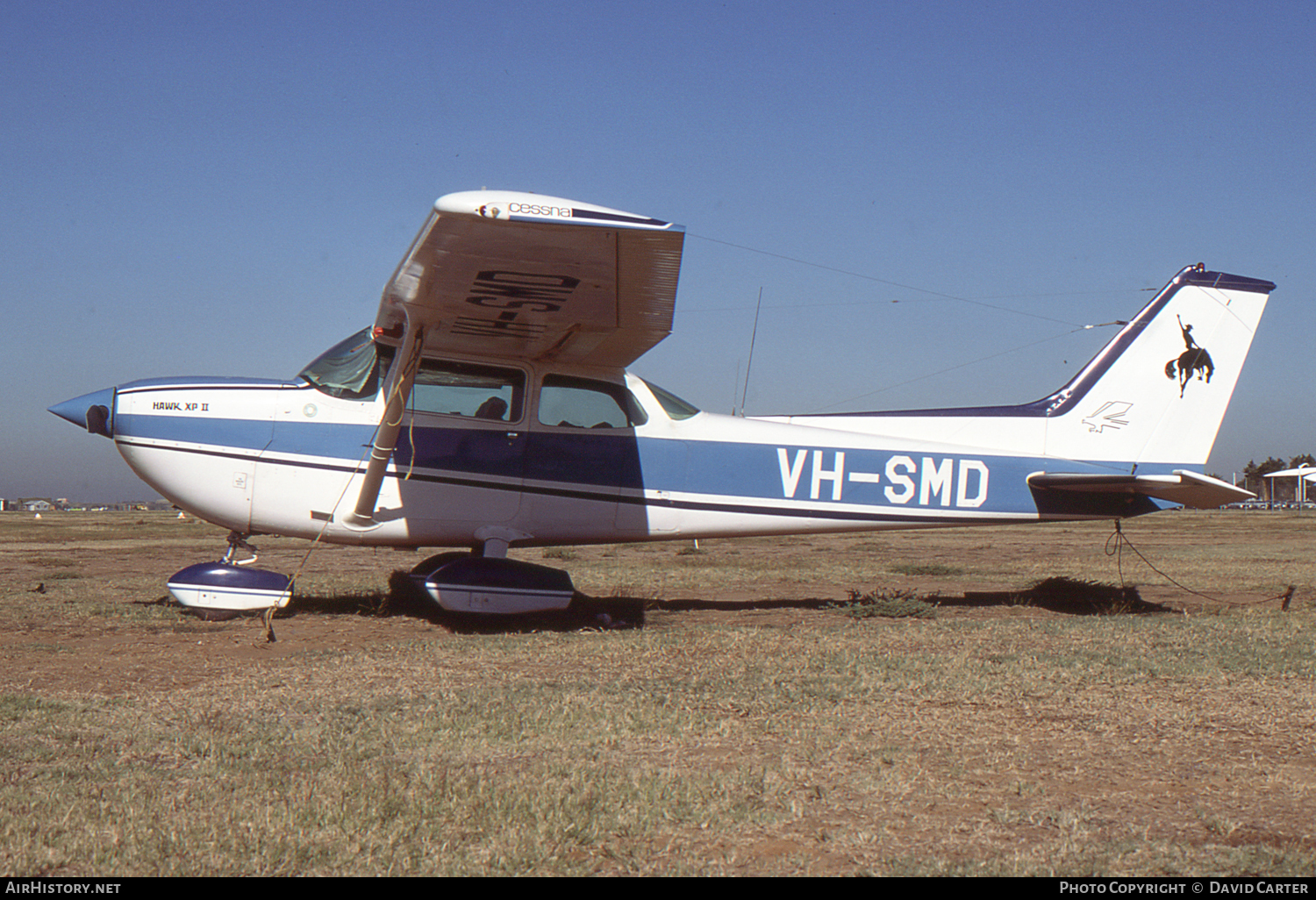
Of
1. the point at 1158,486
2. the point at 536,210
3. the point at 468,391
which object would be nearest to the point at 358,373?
the point at 468,391

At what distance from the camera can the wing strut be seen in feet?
23.3

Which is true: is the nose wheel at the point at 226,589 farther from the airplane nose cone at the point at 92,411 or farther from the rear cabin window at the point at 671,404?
the rear cabin window at the point at 671,404

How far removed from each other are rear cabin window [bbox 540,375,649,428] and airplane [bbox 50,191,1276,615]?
2 cm

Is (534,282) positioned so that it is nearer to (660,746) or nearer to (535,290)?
(535,290)

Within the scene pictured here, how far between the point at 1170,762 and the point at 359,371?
6458 millimetres

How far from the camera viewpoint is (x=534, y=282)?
6.47 metres

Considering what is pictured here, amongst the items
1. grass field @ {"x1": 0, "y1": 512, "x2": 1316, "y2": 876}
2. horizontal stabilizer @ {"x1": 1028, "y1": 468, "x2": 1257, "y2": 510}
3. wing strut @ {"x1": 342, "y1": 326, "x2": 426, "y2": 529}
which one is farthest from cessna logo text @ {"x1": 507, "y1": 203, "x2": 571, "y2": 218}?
horizontal stabilizer @ {"x1": 1028, "y1": 468, "x2": 1257, "y2": 510}

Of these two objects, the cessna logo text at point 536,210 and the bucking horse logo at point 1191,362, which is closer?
the cessna logo text at point 536,210

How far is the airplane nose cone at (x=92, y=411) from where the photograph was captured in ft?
24.5

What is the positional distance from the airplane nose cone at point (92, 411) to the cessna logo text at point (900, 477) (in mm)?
5629

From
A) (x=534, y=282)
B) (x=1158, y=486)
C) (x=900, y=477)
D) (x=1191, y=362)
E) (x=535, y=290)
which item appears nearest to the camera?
(x=534, y=282)

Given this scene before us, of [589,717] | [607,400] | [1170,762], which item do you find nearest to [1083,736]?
[1170,762]

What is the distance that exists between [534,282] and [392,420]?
1664mm

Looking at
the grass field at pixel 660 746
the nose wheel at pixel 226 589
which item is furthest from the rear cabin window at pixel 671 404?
the nose wheel at pixel 226 589
